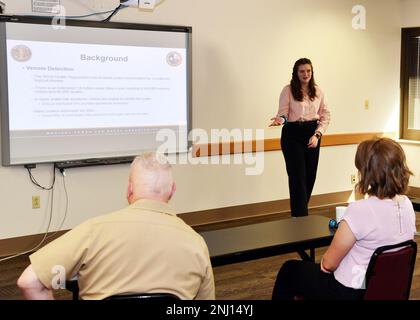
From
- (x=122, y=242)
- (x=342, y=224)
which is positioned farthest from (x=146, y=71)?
(x=122, y=242)

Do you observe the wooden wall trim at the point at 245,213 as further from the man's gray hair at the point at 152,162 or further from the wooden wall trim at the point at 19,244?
the man's gray hair at the point at 152,162

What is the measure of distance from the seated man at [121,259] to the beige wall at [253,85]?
115 inches

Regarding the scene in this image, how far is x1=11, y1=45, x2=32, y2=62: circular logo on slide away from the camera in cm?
425

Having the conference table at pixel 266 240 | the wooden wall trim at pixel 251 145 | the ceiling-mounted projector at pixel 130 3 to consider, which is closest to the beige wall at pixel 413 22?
the wooden wall trim at pixel 251 145

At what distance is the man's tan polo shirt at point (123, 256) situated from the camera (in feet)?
5.30

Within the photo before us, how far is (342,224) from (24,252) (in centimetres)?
307

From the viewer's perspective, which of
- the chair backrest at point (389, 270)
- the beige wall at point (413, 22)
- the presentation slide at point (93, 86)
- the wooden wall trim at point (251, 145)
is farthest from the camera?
the beige wall at point (413, 22)

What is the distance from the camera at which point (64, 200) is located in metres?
4.63

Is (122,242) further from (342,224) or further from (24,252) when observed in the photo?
(24,252)

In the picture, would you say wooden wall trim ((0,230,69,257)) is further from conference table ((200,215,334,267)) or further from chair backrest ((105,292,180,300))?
chair backrest ((105,292,180,300))

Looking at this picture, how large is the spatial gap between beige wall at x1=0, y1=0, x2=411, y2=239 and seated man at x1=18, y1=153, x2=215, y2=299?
2924 mm

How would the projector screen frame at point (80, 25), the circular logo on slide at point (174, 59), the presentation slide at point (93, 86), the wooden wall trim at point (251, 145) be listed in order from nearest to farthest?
the projector screen frame at point (80, 25) < the presentation slide at point (93, 86) < the circular logo on slide at point (174, 59) < the wooden wall trim at point (251, 145)

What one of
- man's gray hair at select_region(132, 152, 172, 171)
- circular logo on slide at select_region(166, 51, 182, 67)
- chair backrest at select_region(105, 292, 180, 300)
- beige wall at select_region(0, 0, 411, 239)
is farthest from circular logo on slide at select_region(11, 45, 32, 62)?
chair backrest at select_region(105, 292, 180, 300)
